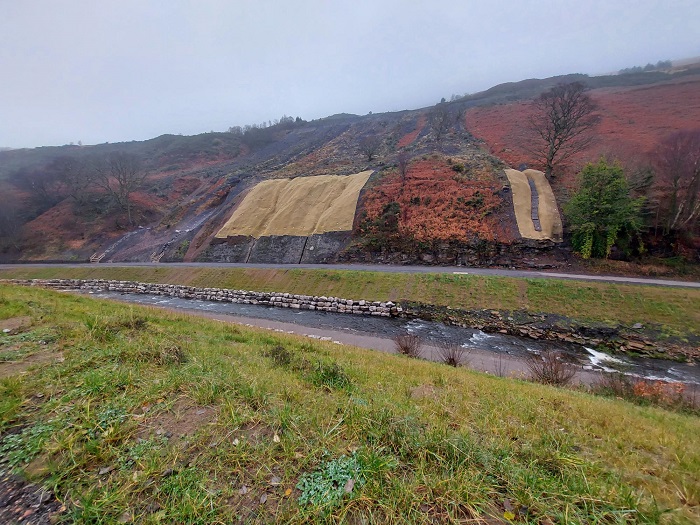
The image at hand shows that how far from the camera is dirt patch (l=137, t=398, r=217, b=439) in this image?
3054mm

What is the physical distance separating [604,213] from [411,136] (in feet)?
145

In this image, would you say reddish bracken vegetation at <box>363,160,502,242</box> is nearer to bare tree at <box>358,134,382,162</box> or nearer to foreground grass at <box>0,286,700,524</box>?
bare tree at <box>358,134,382,162</box>

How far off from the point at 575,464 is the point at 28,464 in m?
5.33

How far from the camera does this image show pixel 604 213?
20.2m

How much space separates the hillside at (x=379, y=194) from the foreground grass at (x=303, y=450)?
2136 cm

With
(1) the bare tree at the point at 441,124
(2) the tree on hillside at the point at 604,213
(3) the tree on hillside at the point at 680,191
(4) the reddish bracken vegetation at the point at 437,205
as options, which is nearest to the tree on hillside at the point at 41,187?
(4) the reddish bracken vegetation at the point at 437,205

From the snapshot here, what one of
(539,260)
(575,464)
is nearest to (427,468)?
(575,464)

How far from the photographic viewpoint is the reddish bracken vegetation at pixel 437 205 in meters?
25.7

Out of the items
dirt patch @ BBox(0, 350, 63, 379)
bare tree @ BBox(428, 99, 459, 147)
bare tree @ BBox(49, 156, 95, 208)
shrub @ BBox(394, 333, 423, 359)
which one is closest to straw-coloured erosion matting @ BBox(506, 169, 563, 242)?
shrub @ BBox(394, 333, 423, 359)

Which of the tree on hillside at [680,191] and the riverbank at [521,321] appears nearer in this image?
the riverbank at [521,321]

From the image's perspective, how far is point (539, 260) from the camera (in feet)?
72.0

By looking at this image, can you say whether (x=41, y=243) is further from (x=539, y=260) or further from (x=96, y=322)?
(x=539, y=260)

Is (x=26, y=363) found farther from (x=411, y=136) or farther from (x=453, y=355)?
(x=411, y=136)

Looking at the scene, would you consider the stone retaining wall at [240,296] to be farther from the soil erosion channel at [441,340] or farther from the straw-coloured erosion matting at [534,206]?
the straw-coloured erosion matting at [534,206]
